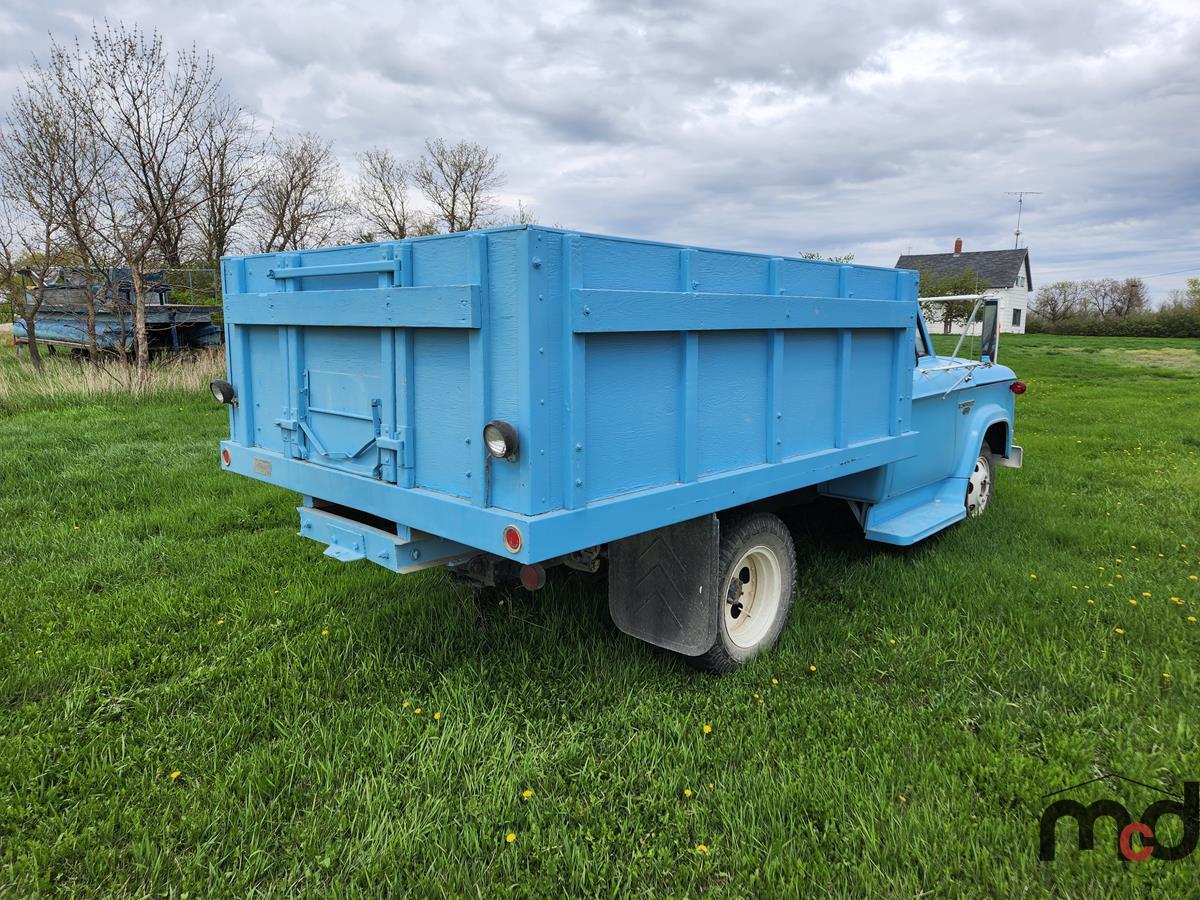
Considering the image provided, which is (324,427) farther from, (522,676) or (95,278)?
(95,278)

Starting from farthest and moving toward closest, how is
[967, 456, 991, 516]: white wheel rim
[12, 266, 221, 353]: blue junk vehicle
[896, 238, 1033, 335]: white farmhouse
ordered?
[896, 238, 1033, 335]: white farmhouse
[12, 266, 221, 353]: blue junk vehicle
[967, 456, 991, 516]: white wheel rim

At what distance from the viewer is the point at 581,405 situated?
2779 mm

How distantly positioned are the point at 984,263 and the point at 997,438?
47.5m

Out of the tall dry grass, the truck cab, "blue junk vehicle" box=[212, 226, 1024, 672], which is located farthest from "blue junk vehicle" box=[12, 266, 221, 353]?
the truck cab

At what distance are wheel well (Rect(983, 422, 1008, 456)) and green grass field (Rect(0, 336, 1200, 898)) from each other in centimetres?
100

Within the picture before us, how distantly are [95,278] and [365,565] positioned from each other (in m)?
11.7

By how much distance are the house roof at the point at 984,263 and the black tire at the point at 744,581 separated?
4567 centimetres

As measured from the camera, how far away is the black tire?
11.9ft

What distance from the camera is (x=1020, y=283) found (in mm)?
49188

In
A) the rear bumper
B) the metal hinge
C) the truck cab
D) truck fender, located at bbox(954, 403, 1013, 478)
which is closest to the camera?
the metal hinge

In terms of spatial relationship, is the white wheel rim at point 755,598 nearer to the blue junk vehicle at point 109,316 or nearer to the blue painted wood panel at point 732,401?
the blue painted wood panel at point 732,401

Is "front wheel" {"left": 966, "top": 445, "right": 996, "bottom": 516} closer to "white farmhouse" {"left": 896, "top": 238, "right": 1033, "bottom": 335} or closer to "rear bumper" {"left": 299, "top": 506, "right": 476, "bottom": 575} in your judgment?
"rear bumper" {"left": 299, "top": 506, "right": 476, "bottom": 575}

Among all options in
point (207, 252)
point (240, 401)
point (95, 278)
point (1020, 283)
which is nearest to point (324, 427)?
point (240, 401)

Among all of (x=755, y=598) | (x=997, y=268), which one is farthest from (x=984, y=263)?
(x=755, y=598)
